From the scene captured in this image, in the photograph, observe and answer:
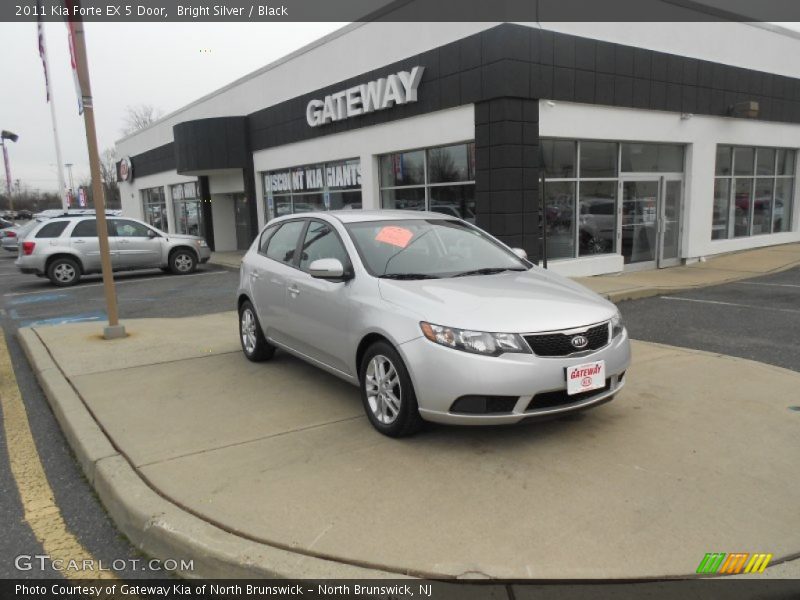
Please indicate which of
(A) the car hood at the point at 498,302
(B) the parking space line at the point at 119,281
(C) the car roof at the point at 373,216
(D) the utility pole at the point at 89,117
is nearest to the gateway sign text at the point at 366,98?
(B) the parking space line at the point at 119,281

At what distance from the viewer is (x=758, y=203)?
16.9 metres

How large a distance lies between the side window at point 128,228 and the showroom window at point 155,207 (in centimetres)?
1365

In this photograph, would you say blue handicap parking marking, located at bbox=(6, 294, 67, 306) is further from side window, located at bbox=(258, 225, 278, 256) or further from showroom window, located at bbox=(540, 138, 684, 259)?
showroom window, located at bbox=(540, 138, 684, 259)

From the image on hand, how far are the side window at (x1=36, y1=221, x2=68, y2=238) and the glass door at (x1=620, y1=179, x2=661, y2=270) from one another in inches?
532

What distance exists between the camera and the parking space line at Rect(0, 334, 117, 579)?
3112mm

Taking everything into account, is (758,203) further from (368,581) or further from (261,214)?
(368,581)

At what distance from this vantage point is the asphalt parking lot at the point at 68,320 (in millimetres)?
3244

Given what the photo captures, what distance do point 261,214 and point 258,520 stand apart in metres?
18.4

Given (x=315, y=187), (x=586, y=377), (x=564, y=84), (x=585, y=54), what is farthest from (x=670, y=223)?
(x=586, y=377)

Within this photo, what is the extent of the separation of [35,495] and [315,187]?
1432cm

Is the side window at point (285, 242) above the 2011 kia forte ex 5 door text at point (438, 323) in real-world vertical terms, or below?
above

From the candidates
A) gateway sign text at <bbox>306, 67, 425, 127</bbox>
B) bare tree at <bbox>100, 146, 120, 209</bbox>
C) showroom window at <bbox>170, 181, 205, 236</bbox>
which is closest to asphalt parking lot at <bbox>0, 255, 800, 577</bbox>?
gateway sign text at <bbox>306, 67, 425, 127</bbox>

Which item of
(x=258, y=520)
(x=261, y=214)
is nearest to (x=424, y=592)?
(x=258, y=520)

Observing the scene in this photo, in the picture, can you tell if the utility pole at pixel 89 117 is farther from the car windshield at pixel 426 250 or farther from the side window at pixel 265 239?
the car windshield at pixel 426 250
